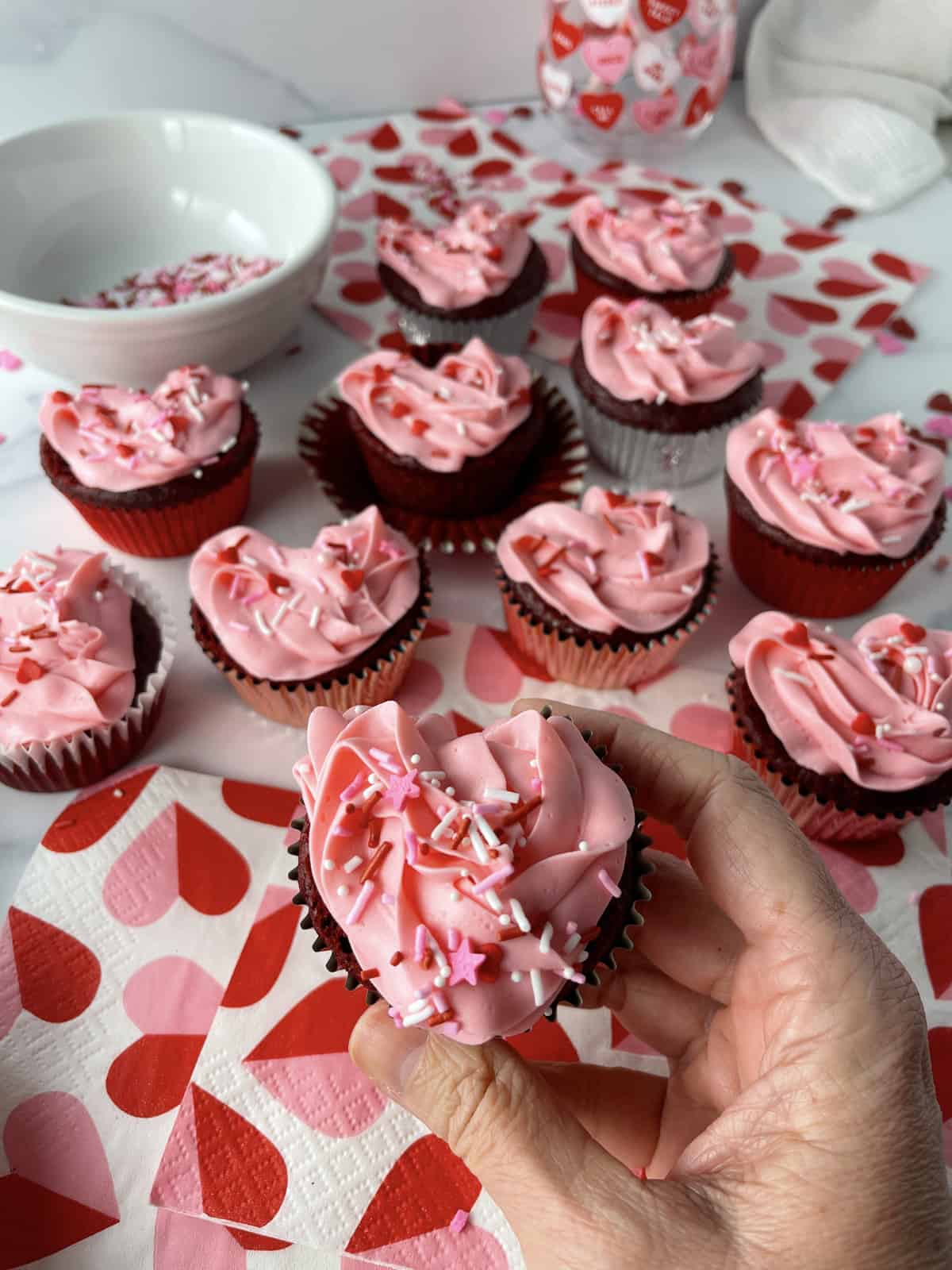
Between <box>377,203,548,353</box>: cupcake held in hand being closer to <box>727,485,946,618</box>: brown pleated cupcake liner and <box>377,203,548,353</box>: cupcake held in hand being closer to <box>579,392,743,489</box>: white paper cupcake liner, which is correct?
<box>579,392,743,489</box>: white paper cupcake liner

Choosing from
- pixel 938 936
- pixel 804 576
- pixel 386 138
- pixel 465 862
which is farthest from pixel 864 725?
pixel 386 138

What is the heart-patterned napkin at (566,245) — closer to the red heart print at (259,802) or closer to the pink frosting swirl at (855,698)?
the pink frosting swirl at (855,698)

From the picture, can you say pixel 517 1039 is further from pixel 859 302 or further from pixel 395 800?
pixel 859 302

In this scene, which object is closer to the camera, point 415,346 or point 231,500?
Result: point 231,500

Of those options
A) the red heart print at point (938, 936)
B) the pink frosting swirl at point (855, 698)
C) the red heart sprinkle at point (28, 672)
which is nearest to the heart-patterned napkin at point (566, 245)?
the pink frosting swirl at point (855, 698)

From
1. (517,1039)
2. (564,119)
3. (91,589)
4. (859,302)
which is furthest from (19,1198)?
(564,119)

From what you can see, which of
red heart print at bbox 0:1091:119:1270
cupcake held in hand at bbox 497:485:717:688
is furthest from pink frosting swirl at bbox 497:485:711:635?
red heart print at bbox 0:1091:119:1270

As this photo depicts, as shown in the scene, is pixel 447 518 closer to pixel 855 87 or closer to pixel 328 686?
pixel 328 686
